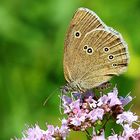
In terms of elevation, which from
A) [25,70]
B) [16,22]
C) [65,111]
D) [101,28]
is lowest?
[65,111]

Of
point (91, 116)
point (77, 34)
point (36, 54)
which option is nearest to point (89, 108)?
point (91, 116)

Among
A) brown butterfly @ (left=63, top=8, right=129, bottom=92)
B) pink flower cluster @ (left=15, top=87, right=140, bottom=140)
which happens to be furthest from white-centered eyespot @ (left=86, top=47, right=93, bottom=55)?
pink flower cluster @ (left=15, top=87, right=140, bottom=140)

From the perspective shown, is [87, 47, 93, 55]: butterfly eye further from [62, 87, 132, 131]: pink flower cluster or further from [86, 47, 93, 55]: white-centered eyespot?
[62, 87, 132, 131]: pink flower cluster

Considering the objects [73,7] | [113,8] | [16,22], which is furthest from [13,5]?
[113,8]

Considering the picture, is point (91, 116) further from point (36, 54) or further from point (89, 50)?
point (36, 54)

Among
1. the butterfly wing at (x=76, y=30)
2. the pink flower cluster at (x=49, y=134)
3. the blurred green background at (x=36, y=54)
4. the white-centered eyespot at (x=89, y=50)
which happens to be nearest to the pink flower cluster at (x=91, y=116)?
the pink flower cluster at (x=49, y=134)

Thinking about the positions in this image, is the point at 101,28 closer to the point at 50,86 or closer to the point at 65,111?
the point at 65,111
